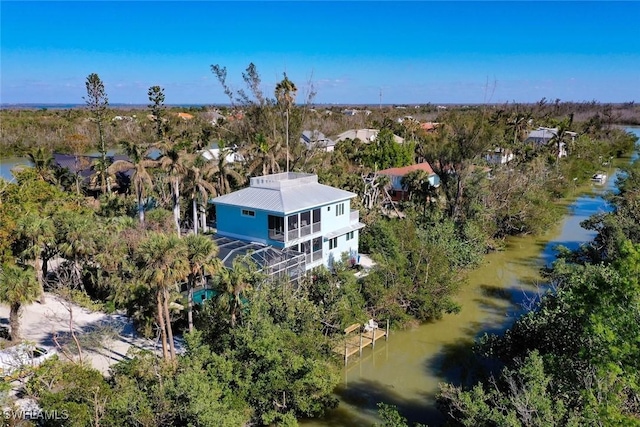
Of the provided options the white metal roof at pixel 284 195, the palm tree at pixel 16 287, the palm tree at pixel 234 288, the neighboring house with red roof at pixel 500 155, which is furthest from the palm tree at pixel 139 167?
the neighboring house with red roof at pixel 500 155

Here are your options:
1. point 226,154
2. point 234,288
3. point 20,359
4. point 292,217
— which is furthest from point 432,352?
point 226,154

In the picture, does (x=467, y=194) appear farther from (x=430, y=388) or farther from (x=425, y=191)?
(x=430, y=388)

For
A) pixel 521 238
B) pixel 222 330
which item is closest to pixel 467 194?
pixel 521 238

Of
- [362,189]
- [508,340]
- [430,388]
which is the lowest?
[430,388]

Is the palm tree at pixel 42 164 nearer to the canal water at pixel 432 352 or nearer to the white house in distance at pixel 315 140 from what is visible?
the white house in distance at pixel 315 140

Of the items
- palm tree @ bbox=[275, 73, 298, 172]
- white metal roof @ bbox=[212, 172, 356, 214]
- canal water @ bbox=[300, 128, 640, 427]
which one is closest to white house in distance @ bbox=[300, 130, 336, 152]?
palm tree @ bbox=[275, 73, 298, 172]

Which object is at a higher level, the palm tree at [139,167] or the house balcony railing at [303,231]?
the palm tree at [139,167]

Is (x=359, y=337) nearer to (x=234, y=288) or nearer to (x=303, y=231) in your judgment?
(x=303, y=231)

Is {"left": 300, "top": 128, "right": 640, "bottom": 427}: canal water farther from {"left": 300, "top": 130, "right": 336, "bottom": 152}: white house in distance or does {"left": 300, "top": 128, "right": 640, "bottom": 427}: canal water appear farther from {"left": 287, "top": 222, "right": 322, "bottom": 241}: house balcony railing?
{"left": 300, "top": 130, "right": 336, "bottom": 152}: white house in distance
